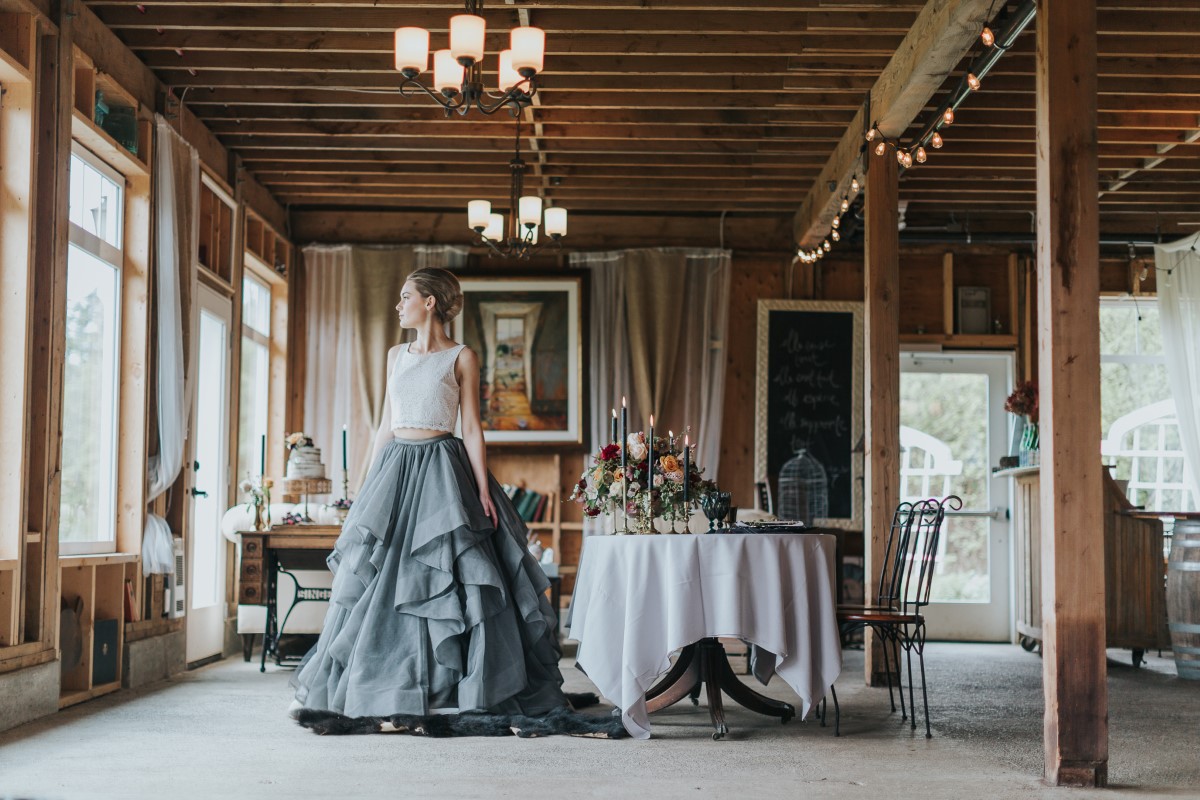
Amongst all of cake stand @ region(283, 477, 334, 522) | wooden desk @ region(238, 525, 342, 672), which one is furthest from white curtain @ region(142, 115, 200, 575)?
cake stand @ region(283, 477, 334, 522)

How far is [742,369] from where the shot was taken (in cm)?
987

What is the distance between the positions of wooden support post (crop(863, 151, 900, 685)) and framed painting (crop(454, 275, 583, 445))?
3.19 metres

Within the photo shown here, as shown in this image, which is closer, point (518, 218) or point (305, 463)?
point (518, 218)

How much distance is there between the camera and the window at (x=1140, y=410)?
986cm

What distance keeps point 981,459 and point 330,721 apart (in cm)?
658

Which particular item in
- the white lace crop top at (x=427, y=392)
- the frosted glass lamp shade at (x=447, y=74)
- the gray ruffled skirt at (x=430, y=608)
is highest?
the frosted glass lamp shade at (x=447, y=74)

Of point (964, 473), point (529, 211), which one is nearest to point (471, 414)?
point (529, 211)

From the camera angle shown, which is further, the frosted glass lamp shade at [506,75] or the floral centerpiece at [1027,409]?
the floral centerpiece at [1027,409]

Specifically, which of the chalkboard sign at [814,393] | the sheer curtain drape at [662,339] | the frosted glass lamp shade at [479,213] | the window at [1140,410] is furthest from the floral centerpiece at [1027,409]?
the frosted glass lamp shade at [479,213]

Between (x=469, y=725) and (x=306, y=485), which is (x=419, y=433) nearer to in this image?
(x=469, y=725)

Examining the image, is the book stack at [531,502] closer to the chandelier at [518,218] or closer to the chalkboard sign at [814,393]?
the chalkboard sign at [814,393]

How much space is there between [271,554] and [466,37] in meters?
3.82

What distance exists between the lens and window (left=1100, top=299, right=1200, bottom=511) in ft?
32.3

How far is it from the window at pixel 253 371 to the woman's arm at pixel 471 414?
3.76 metres
